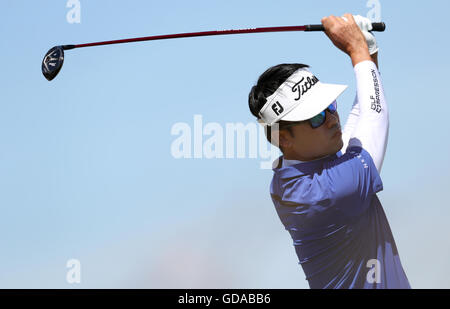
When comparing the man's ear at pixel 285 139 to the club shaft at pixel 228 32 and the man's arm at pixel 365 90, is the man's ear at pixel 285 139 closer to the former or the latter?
the man's arm at pixel 365 90

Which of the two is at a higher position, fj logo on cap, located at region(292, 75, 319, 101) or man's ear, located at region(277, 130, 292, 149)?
fj logo on cap, located at region(292, 75, 319, 101)

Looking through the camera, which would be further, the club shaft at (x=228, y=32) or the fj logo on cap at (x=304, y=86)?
the club shaft at (x=228, y=32)

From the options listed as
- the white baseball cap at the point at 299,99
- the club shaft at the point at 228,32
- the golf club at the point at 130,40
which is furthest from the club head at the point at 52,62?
the white baseball cap at the point at 299,99

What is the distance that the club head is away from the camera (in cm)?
593

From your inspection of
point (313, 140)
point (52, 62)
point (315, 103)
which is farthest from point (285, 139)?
point (52, 62)

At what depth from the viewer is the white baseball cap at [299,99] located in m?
3.58

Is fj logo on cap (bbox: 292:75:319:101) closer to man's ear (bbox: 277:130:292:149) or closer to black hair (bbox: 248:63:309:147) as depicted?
black hair (bbox: 248:63:309:147)

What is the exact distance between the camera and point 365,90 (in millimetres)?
3525

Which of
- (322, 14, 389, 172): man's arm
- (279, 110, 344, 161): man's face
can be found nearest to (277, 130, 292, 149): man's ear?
(279, 110, 344, 161): man's face

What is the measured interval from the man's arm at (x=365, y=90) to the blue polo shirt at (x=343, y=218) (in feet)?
0.26

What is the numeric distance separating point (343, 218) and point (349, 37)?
3.65 ft

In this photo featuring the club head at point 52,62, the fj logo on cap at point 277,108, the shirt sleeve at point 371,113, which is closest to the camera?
the shirt sleeve at point 371,113

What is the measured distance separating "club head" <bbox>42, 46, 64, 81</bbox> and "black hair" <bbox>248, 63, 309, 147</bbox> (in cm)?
284
